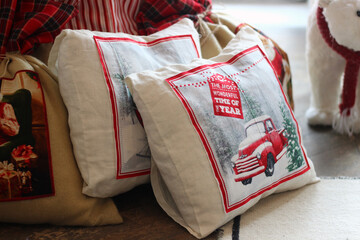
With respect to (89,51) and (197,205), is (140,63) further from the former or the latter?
(197,205)

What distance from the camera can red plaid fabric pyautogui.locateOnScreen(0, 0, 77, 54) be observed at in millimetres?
979

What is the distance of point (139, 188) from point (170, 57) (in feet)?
1.14

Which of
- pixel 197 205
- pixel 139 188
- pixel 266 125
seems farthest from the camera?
pixel 139 188

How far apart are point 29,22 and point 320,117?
0.99 m

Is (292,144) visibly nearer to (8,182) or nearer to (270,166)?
(270,166)

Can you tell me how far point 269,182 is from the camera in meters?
0.96

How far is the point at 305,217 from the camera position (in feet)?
3.18

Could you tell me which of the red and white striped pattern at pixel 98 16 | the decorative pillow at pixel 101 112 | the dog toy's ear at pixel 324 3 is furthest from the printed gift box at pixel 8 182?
the dog toy's ear at pixel 324 3

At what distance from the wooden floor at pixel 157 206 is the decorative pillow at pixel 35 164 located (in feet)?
0.09

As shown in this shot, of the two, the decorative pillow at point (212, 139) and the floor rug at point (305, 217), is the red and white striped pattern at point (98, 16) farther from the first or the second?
the floor rug at point (305, 217)

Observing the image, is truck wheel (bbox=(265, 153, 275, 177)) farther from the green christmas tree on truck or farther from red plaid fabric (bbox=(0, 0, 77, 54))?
red plaid fabric (bbox=(0, 0, 77, 54))

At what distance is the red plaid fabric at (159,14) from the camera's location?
1.22 m

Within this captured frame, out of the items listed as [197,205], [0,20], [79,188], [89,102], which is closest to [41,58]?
[0,20]

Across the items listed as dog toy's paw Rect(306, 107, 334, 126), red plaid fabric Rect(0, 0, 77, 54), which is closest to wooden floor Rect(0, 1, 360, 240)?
dog toy's paw Rect(306, 107, 334, 126)
